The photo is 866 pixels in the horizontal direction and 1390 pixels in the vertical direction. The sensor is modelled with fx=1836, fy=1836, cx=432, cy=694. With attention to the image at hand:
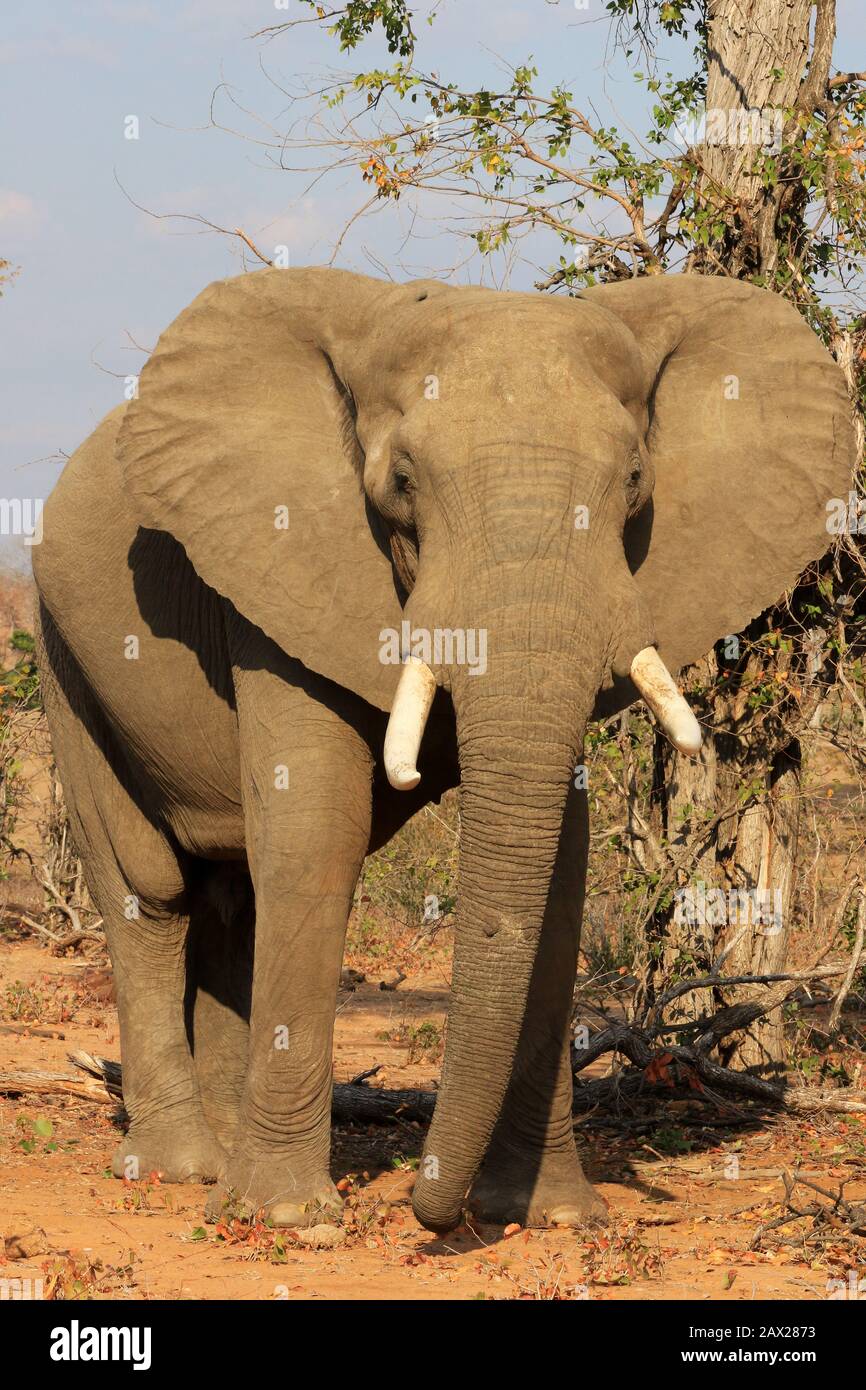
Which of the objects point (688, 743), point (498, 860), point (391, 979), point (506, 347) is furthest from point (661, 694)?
point (391, 979)

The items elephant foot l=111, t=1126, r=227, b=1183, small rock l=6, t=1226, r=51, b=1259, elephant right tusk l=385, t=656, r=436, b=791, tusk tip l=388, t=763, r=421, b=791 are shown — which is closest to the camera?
tusk tip l=388, t=763, r=421, b=791

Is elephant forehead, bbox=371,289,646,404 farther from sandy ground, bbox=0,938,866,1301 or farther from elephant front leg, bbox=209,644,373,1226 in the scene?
sandy ground, bbox=0,938,866,1301

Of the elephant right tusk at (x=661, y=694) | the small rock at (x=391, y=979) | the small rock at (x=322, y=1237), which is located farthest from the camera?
the small rock at (x=391, y=979)

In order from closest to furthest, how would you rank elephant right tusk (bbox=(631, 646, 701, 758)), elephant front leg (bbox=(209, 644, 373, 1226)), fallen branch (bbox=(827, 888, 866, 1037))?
elephant right tusk (bbox=(631, 646, 701, 758))
elephant front leg (bbox=(209, 644, 373, 1226))
fallen branch (bbox=(827, 888, 866, 1037))

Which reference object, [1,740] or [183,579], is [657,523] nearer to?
[183,579]

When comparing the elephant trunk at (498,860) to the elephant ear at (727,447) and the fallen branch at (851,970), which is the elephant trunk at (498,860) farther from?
the fallen branch at (851,970)

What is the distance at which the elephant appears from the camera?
17.5 ft

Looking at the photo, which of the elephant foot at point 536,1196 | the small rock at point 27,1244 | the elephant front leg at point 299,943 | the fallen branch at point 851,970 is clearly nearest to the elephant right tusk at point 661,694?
the elephant front leg at point 299,943

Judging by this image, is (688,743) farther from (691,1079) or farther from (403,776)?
(691,1079)

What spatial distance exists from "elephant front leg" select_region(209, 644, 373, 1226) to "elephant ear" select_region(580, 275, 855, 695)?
1222 millimetres

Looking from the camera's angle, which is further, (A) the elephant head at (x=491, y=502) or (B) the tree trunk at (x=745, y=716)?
(B) the tree trunk at (x=745, y=716)

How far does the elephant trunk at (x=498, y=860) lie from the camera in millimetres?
5238

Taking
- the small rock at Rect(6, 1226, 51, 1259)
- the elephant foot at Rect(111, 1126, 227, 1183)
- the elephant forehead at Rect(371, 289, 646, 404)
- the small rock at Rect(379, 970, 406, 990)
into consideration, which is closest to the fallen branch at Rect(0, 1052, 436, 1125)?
the elephant foot at Rect(111, 1126, 227, 1183)

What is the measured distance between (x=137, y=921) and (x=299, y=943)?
197cm
